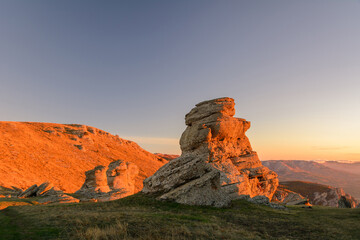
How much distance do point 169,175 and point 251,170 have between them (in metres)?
21.5

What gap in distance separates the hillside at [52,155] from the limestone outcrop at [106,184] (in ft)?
66.2

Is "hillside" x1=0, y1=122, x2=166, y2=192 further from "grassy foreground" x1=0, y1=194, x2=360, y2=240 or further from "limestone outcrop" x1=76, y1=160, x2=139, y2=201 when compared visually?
"grassy foreground" x1=0, y1=194, x2=360, y2=240

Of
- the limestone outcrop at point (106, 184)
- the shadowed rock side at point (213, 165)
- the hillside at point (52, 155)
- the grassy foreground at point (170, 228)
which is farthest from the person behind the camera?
the hillside at point (52, 155)

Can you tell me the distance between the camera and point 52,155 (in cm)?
7450

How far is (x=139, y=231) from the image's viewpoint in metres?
9.14

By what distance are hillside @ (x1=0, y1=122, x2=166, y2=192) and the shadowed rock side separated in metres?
41.7

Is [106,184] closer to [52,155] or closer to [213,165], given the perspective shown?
[213,165]

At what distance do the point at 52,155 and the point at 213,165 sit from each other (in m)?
69.4

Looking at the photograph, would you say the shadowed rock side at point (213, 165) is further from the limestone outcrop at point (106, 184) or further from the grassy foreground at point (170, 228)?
the limestone outcrop at point (106, 184)

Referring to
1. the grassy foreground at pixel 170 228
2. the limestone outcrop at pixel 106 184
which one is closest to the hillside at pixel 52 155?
the limestone outcrop at pixel 106 184

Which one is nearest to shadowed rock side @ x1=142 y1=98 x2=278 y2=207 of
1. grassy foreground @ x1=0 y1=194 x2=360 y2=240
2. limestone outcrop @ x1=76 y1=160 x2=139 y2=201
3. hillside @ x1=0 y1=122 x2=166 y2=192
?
grassy foreground @ x1=0 y1=194 x2=360 y2=240

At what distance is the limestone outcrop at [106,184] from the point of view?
113 feet

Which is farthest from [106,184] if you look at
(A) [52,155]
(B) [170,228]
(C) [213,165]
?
(A) [52,155]

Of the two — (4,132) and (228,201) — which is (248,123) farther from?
(4,132)
